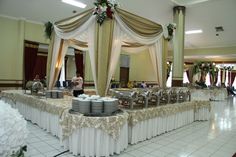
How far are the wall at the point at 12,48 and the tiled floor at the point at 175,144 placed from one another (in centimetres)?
402

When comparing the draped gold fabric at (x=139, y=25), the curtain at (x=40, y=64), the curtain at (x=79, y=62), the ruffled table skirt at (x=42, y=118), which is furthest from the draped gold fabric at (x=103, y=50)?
the curtain at (x=40, y=64)

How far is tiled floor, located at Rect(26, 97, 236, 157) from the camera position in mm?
3504

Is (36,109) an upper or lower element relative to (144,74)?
lower

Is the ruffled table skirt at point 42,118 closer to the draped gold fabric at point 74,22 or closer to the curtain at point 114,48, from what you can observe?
the curtain at point 114,48

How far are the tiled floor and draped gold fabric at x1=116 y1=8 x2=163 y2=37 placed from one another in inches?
92.5

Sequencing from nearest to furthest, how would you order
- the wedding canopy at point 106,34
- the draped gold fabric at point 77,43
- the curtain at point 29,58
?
the wedding canopy at point 106,34 < the draped gold fabric at point 77,43 < the curtain at point 29,58

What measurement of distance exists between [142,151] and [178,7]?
563 cm

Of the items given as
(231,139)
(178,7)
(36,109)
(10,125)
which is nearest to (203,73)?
(178,7)

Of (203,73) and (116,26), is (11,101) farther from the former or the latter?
(203,73)

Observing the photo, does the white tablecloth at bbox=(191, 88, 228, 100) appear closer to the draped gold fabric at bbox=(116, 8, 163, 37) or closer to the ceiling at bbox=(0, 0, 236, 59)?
the ceiling at bbox=(0, 0, 236, 59)

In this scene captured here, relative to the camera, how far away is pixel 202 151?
3.75 metres

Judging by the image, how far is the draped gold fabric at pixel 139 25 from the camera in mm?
4008

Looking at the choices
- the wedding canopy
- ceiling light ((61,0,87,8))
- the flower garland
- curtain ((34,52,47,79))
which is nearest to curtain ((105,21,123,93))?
the wedding canopy

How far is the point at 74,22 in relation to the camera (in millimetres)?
4395
